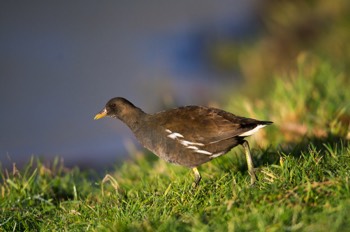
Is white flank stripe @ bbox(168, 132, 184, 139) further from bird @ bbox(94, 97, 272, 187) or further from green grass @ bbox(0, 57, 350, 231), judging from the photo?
green grass @ bbox(0, 57, 350, 231)

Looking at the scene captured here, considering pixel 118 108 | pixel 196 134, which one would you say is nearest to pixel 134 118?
pixel 118 108

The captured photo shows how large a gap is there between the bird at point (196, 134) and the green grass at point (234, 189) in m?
0.20

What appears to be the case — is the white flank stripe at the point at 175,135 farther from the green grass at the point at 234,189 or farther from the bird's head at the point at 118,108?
the bird's head at the point at 118,108

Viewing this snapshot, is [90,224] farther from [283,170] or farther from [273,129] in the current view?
[273,129]

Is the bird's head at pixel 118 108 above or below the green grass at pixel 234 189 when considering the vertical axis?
above

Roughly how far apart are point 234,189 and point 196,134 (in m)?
0.91

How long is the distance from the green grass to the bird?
0.20 m

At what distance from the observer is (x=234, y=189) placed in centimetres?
461

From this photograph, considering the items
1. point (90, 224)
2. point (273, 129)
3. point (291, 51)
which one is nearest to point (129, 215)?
point (90, 224)

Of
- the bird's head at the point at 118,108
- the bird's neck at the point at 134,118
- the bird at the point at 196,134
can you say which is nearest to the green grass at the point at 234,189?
the bird at the point at 196,134

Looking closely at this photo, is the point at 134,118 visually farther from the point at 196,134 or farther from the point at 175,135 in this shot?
the point at 196,134

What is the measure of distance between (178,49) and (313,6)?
4802 mm

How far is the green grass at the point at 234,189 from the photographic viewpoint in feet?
13.6

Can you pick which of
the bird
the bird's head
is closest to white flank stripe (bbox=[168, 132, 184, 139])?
the bird
